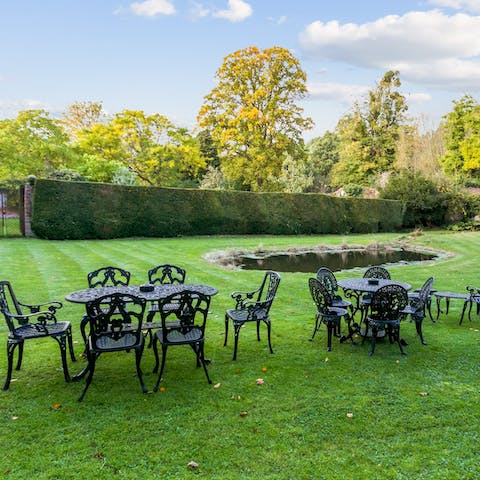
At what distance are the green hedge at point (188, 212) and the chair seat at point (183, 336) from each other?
1441 centimetres

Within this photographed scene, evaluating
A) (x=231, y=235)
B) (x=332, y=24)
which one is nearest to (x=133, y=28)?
(x=332, y=24)

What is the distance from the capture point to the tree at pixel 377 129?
3719 cm

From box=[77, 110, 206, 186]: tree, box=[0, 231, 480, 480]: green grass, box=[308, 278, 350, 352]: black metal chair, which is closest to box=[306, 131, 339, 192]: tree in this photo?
box=[77, 110, 206, 186]: tree

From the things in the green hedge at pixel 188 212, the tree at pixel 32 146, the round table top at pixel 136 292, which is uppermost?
the tree at pixel 32 146

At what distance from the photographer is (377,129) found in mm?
37312

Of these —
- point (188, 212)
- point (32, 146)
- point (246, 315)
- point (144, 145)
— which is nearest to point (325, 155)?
point (144, 145)

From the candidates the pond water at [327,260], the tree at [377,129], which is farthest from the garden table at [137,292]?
the tree at [377,129]

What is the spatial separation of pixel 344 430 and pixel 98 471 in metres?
1.89

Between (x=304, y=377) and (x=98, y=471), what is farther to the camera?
(x=304, y=377)

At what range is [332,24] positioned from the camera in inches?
504

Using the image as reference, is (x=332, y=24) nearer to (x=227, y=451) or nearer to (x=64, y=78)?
(x=227, y=451)

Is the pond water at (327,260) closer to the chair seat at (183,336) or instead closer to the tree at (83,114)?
the chair seat at (183,336)

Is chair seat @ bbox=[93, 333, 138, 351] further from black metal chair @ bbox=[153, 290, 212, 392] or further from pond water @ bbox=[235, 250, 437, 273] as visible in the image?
pond water @ bbox=[235, 250, 437, 273]

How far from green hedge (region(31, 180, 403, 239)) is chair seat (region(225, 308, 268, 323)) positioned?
14047 mm
